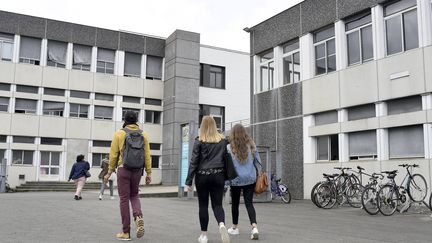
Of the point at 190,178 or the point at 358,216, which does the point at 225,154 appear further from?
the point at 358,216

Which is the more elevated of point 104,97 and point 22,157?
point 104,97

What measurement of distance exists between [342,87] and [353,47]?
1531 millimetres

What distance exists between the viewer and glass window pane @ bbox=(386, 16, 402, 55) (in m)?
15.1

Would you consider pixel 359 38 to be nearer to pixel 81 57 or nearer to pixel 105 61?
pixel 105 61

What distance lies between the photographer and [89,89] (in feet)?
105

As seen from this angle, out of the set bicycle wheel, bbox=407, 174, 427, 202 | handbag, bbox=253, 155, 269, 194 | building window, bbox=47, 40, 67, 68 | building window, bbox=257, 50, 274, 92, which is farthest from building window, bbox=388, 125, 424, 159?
building window, bbox=47, 40, 67, 68

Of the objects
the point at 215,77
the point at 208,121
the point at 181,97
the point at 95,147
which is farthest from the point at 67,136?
the point at 208,121

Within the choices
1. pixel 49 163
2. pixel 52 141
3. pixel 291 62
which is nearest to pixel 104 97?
pixel 52 141

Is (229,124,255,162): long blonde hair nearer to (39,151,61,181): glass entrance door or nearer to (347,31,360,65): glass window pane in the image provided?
(347,31,360,65): glass window pane

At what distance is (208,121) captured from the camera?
694 centimetres

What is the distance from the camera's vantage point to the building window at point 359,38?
642 inches

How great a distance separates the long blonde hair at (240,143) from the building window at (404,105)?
878 centimetres

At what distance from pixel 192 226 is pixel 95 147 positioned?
80.7 ft

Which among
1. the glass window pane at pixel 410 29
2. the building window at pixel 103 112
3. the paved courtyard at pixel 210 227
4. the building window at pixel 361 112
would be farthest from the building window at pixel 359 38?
the building window at pixel 103 112
